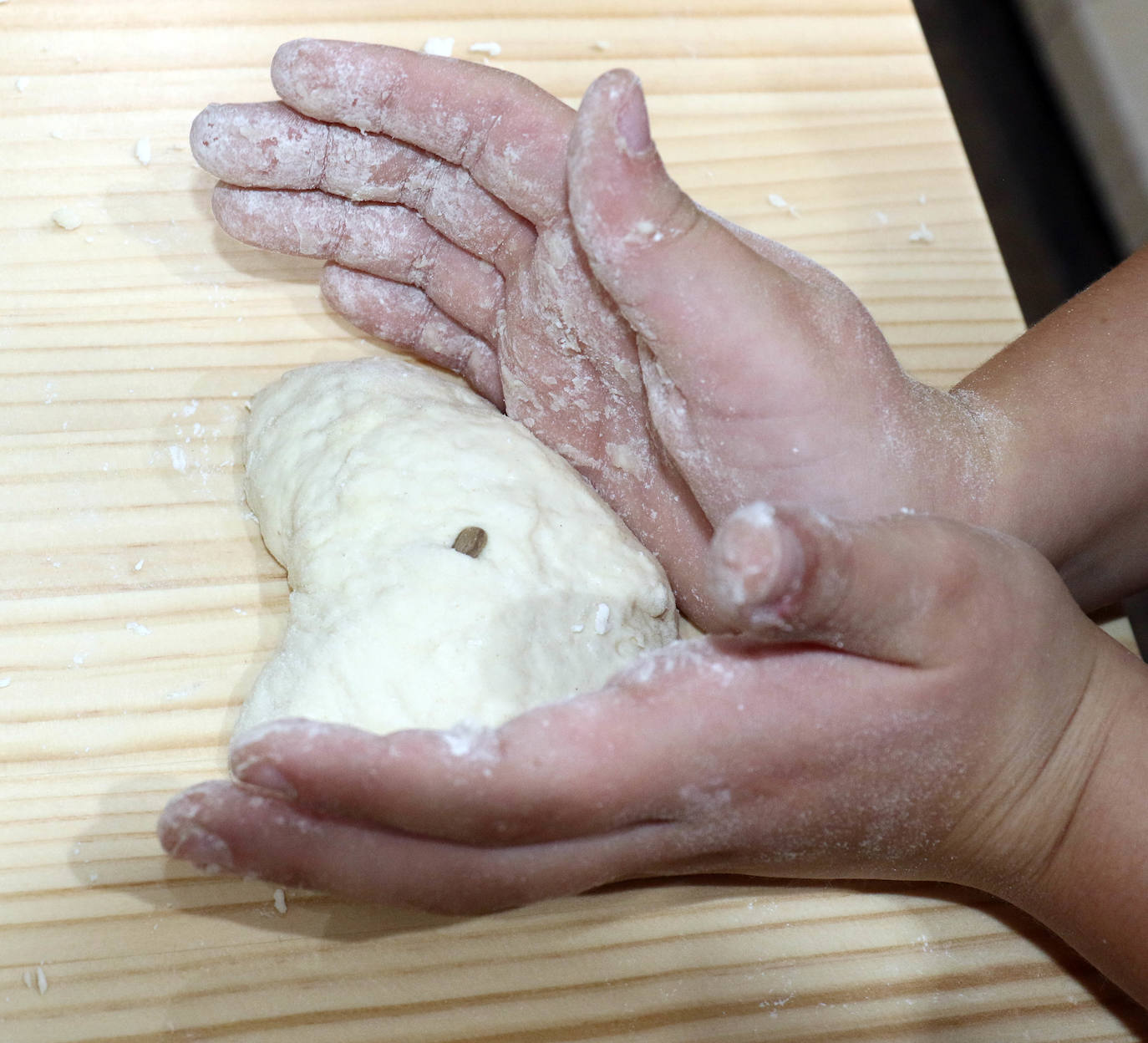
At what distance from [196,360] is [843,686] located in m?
0.86

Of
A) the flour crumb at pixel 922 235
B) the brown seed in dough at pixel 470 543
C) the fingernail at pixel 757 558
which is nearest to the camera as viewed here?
the fingernail at pixel 757 558

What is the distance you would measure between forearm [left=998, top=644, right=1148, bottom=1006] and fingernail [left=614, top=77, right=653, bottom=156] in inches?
23.4

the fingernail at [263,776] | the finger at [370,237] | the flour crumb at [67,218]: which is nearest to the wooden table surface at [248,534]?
the flour crumb at [67,218]

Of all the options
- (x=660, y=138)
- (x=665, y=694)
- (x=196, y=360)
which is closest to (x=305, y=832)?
(x=665, y=694)

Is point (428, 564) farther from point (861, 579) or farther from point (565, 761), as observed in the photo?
→ point (861, 579)

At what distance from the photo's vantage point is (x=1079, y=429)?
3.70ft

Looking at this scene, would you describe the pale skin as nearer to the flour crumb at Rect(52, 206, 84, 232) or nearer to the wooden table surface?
the wooden table surface

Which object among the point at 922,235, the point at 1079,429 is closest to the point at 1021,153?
the point at 922,235

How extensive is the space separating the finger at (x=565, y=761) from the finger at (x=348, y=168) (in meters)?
0.55

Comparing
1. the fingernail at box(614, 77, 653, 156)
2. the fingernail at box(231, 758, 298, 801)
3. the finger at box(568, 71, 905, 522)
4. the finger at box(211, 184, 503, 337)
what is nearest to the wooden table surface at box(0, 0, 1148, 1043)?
the finger at box(211, 184, 503, 337)

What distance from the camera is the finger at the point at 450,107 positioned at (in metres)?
1.08

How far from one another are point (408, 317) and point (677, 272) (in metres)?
0.50

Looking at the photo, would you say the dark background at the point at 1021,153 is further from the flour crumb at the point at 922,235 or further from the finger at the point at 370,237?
the finger at the point at 370,237

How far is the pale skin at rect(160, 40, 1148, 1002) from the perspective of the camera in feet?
2.56
